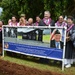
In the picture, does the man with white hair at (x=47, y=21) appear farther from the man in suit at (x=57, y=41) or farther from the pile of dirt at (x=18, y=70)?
the pile of dirt at (x=18, y=70)

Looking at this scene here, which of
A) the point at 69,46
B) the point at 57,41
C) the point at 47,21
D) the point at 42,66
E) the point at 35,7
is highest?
the point at 35,7

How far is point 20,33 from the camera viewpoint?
40.5 ft

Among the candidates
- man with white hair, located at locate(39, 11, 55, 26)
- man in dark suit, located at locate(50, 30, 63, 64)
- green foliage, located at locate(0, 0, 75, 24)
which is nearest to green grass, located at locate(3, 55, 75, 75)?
man in dark suit, located at locate(50, 30, 63, 64)

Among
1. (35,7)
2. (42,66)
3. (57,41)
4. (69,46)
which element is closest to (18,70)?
(42,66)

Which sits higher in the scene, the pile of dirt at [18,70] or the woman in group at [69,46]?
the woman in group at [69,46]

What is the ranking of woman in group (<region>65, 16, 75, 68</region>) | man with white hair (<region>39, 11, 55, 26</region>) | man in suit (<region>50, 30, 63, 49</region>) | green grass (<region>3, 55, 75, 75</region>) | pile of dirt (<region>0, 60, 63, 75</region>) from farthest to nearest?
1. man with white hair (<region>39, 11, 55, 26</region>)
2. woman in group (<region>65, 16, 75, 68</region>)
3. man in suit (<region>50, 30, 63, 49</region>)
4. green grass (<region>3, 55, 75, 75</region>)
5. pile of dirt (<region>0, 60, 63, 75</region>)

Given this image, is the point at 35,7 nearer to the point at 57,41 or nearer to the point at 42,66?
the point at 42,66

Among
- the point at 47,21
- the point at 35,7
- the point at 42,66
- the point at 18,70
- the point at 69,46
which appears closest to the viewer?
the point at 18,70

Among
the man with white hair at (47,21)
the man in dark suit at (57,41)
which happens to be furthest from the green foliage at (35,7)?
the man in dark suit at (57,41)

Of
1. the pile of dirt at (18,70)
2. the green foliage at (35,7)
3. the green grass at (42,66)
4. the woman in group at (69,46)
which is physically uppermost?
the green foliage at (35,7)

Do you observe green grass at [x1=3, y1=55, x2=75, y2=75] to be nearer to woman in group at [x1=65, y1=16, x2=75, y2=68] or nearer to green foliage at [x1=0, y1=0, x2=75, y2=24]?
woman in group at [x1=65, y1=16, x2=75, y2=68]

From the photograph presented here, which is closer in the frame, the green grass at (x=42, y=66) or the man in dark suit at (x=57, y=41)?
the green grass at (x=42, y=66)

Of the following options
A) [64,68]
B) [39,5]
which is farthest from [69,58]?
[39,5]

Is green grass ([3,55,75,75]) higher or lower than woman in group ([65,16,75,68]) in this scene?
lower
